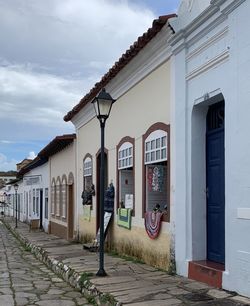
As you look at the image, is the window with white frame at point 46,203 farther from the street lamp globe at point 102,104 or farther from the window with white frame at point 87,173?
the street lamp globe at point 102,104

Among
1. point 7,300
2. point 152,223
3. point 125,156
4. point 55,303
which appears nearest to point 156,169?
point 152,223

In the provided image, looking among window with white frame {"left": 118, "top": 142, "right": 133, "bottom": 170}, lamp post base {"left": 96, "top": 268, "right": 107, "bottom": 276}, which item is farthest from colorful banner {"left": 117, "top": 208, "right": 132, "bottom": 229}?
lamp post base {"left": 96, "top": 268, "right": 107, "bottom": 276}

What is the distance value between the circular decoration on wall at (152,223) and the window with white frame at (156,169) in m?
0.21

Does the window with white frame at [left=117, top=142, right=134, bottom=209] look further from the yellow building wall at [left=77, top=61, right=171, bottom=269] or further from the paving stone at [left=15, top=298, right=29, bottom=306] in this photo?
the paving stone at [left=15, top=298, right=29, bottom=306]

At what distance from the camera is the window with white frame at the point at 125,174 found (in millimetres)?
10758

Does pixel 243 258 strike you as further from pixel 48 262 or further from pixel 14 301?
pixel 48 262

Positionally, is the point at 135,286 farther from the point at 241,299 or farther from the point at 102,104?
the point at 102,104

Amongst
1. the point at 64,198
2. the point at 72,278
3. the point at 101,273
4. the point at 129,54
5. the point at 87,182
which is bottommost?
the point at 72,278

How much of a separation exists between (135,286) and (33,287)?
2386mm

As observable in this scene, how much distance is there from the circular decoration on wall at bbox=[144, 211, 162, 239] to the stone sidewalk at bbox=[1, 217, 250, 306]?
614mm

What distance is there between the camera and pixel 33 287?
8.80m

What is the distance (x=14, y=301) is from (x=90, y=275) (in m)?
1.40

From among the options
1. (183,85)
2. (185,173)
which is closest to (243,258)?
(185,173)

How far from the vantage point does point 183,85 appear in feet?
25.9
